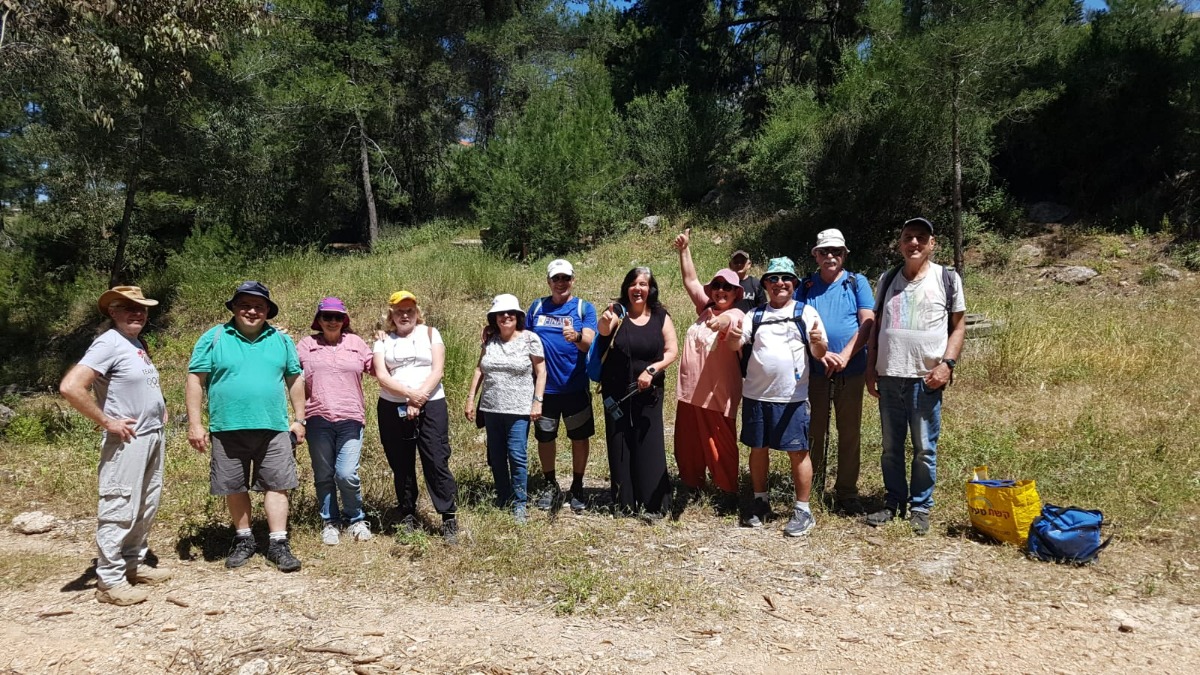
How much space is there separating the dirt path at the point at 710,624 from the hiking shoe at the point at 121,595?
5 centimetres

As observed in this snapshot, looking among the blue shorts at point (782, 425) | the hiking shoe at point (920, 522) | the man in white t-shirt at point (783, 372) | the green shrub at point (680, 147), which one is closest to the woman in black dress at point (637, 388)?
the man in white t-shirt at point (783, 372)

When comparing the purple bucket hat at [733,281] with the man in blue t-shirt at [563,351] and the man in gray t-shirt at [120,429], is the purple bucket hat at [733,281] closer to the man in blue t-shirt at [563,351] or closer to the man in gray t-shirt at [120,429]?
the man in blue t-shirt at [563,351]

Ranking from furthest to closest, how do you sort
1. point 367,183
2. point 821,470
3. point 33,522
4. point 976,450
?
1. point 367,183
2. point 976,450
3. point 821,470
4. point 33,522

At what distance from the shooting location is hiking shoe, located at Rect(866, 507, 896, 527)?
4.39 m

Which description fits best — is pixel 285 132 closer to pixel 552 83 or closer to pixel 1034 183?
pixel 552 83

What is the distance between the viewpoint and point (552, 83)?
1030 inches

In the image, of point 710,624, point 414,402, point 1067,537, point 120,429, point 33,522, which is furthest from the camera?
point 33,522

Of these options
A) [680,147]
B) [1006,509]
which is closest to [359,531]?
[1006,509]

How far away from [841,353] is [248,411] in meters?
3.52

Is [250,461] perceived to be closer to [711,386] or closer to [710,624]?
[710,624]

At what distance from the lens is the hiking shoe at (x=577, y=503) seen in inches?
190

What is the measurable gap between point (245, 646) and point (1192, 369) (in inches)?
329

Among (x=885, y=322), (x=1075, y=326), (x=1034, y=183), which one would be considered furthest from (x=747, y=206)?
(x=885, y=322)

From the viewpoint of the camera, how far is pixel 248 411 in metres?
3.85
